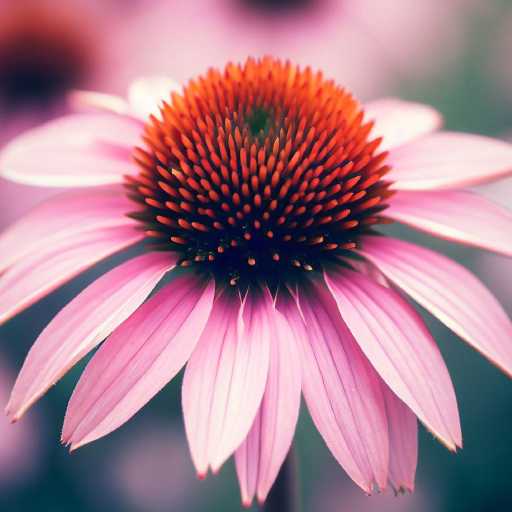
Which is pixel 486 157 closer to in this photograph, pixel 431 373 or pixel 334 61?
pixel 431 373

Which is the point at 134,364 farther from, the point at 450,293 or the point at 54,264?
the point at 450,293

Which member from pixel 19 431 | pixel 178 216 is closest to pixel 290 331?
pixel 178 216

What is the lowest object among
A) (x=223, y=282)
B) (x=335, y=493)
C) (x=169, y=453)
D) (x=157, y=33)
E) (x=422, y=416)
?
(x=335, y=493)

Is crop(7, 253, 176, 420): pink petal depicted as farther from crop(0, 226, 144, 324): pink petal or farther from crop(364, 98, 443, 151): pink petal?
crop(364, 98, 443, 151): pink petal

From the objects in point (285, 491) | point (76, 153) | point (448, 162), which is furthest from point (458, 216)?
point (76, 153)

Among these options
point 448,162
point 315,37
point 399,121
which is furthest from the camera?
point 315,37

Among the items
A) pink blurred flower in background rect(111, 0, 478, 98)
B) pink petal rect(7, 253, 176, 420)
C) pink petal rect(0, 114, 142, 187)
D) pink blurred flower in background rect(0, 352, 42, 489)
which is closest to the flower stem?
pink petal rect(7, 253, 176, 420)

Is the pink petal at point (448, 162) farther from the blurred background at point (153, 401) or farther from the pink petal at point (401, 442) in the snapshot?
the blurred background at point (153, 401)
